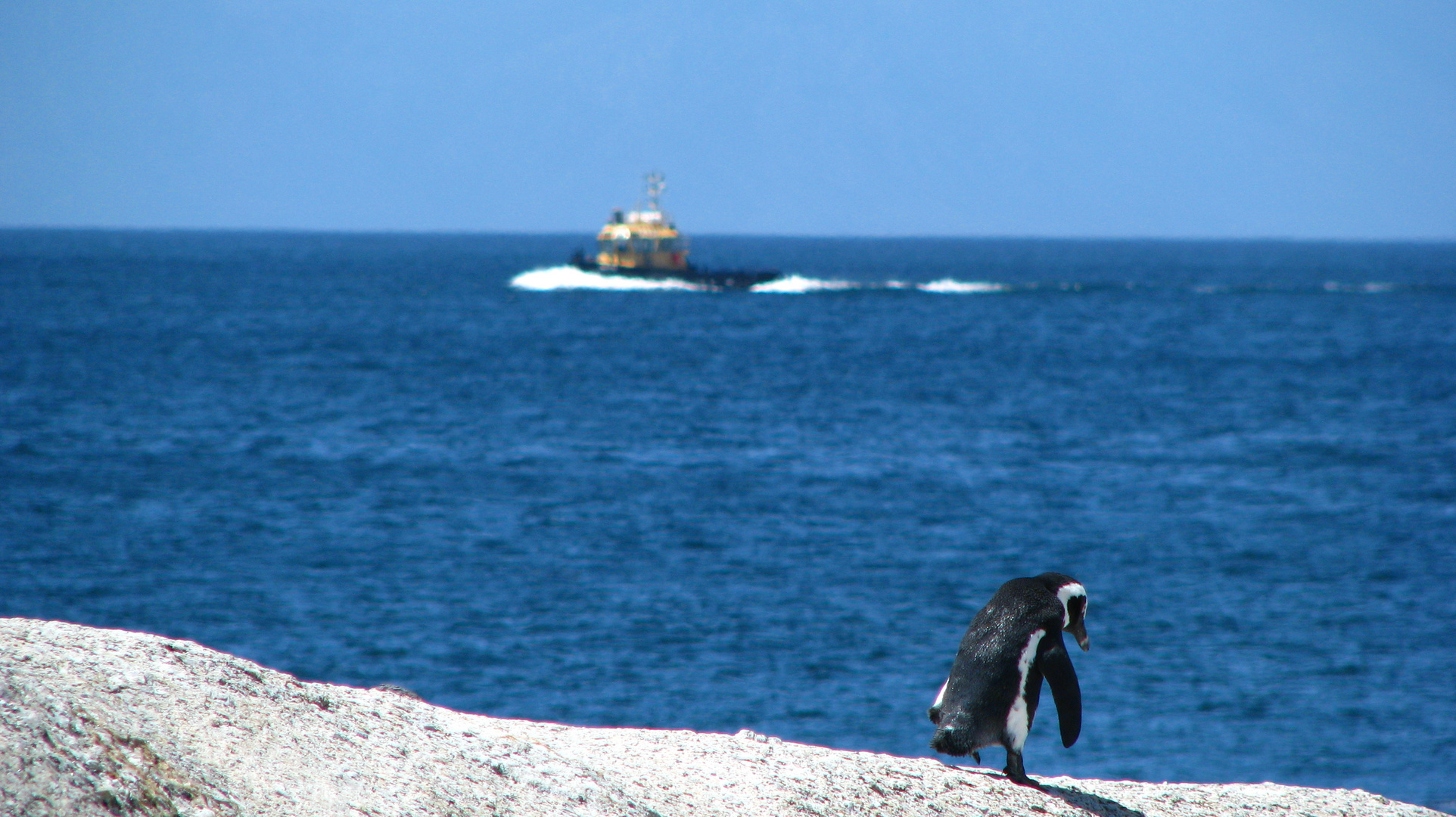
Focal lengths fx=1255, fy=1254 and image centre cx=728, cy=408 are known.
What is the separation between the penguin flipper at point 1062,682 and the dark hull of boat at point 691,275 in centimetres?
8313

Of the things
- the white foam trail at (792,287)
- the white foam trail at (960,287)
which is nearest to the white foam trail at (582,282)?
the white foam trail at (792,287)

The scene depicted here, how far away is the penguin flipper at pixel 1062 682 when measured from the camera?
6.03 m

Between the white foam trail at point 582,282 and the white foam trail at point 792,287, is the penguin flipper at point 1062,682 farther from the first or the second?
the white foam trail at point 792,287

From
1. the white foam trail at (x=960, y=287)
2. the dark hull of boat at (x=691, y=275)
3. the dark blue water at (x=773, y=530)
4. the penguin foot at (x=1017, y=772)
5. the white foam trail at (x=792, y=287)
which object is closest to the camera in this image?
the penguin foot at (x=1017, y=772)

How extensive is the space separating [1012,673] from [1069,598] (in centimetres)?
50

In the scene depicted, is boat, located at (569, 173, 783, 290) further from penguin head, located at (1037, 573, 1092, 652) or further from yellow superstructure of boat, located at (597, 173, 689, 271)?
penguin head, located at (1037, 573, 1092, 652)

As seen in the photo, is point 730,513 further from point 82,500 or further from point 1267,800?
point 1267,800

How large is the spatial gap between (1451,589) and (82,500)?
2696cm

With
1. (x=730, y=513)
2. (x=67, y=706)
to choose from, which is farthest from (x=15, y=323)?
(x=67, y=706)

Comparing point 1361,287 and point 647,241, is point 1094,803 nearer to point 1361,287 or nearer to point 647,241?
point 647,241

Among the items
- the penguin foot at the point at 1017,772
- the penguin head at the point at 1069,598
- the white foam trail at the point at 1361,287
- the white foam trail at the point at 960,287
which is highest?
the white foam trail at the point at 1361,287

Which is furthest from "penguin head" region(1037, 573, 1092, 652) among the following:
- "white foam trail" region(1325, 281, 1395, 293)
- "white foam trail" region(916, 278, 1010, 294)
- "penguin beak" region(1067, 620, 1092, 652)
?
"white foam trail" region(1325, 281, 1395, 293)

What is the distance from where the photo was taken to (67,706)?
14.1 ft

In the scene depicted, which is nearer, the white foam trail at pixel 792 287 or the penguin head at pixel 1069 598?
the penguin head at pixel 1069 598
